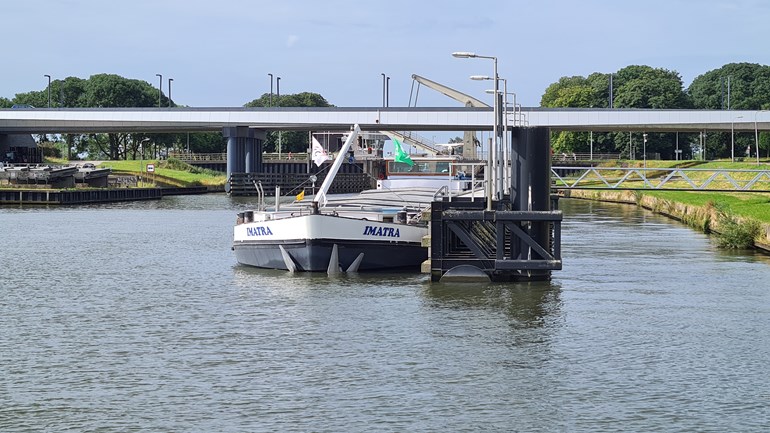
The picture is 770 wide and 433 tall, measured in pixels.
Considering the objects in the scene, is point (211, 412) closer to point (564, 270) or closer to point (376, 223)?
point (376, 223)

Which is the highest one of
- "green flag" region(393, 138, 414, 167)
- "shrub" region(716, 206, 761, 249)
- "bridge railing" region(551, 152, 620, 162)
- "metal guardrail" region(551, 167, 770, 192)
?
Answer: "bridge railing" region(551, 152, 620, 162)

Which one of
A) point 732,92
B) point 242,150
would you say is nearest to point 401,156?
point 242,150

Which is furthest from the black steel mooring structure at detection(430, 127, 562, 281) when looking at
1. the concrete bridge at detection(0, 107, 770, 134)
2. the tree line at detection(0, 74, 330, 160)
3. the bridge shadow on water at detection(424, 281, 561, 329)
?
the tree line at detection(0, 74, 330, 160)

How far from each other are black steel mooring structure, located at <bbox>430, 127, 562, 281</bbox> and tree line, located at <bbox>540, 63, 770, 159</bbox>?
345ft

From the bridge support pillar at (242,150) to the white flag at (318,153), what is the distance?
6609 cm

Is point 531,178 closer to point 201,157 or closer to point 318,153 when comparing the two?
point 318,153

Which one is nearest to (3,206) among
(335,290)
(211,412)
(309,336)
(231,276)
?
(231,276)

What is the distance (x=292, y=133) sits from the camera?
17188 cm

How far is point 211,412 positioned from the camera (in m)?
16.7

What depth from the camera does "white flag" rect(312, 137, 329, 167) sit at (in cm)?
3900

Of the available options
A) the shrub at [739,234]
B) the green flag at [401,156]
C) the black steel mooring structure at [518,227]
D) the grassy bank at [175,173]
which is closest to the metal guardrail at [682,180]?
the shrub at [739,234]

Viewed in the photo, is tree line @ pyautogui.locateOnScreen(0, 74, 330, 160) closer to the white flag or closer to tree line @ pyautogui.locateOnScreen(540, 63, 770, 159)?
tree line @ pyautogui.locateOnScreen(540, 63, 770, 159)

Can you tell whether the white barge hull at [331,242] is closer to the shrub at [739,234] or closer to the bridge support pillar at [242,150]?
the shrub at [739,234]

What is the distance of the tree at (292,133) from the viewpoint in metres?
173
